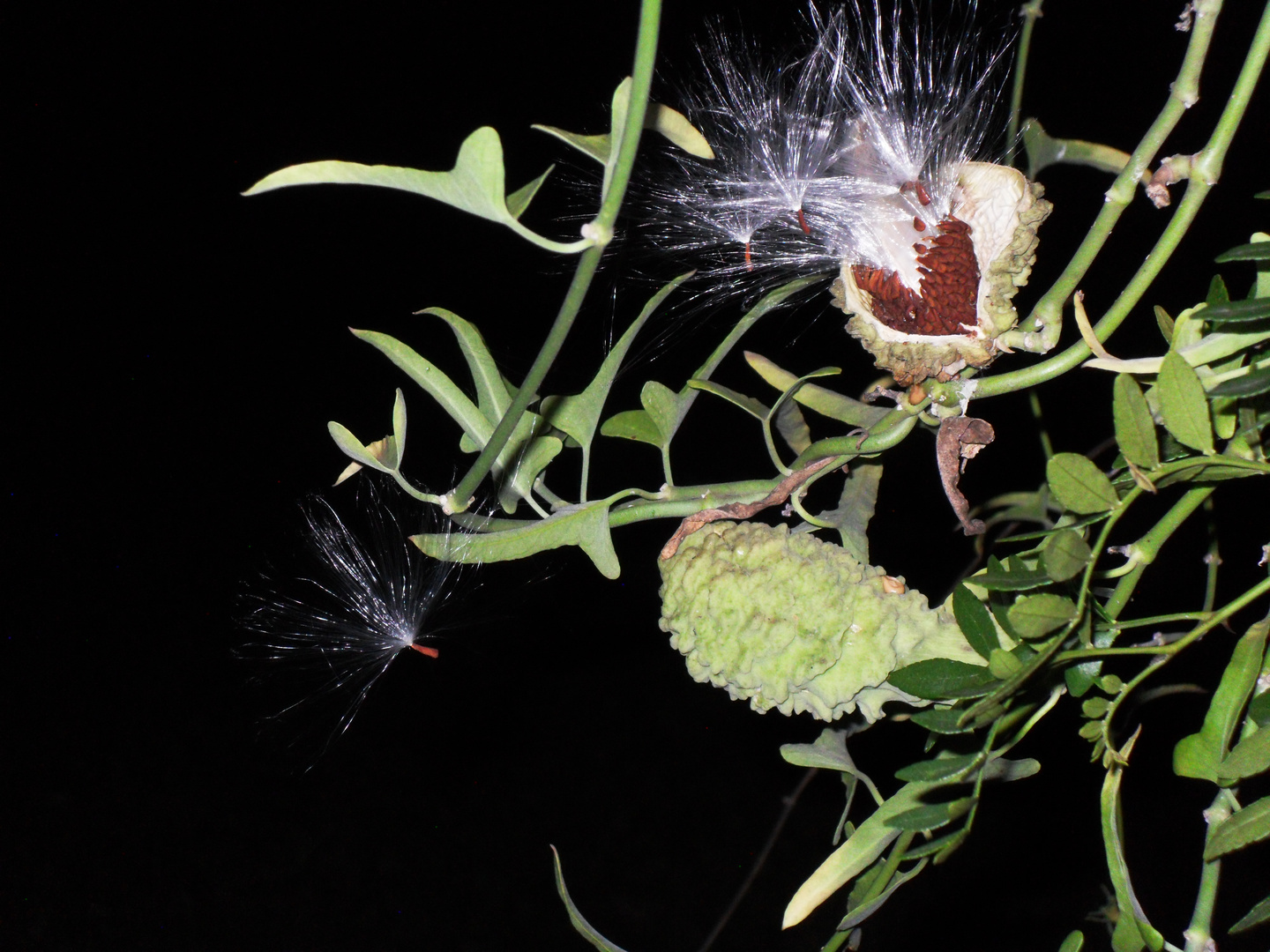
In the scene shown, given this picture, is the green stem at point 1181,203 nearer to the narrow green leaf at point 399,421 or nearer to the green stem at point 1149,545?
the green stem at point 1149,545

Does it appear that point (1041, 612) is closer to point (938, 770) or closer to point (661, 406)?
point (938, 770)

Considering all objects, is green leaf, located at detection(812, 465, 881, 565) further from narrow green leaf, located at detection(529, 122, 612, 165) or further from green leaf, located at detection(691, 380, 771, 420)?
narrow green leaf, located at detection(529, 122, 612, 165)

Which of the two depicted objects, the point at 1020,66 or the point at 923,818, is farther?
the point at 1020,66

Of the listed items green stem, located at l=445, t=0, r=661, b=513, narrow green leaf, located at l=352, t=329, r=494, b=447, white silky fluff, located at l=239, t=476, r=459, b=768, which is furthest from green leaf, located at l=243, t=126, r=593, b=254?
white silky fluff, located at l=239, t=476, r=459, b=768


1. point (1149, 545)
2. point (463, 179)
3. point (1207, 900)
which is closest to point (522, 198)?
point (463, 179)

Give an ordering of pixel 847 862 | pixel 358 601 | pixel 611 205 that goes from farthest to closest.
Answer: pixel 358 601 < pixel 847 862 < pixel 611 205

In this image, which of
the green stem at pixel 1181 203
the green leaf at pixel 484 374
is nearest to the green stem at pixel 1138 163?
the green stem at pixel 1181 203

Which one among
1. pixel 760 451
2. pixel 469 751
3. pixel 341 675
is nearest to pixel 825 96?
pixel 341 675

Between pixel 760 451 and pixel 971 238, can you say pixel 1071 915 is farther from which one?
pixel 971 238
